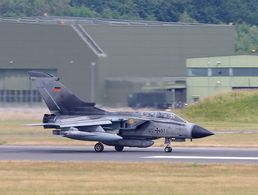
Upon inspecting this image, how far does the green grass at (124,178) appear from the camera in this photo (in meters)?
25.8

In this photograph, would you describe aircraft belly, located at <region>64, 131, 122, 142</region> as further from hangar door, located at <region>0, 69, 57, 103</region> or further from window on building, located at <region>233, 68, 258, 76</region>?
window on building, located at <region>233, 68, 258, 76</region>

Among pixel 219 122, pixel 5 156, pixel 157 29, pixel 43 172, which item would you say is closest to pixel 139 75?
pixel 219 122

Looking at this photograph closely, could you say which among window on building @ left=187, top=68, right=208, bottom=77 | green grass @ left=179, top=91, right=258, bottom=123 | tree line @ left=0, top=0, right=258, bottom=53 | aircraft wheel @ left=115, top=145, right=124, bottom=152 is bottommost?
aircraft wheel @ left=115, top=145, right=124, bottom=152

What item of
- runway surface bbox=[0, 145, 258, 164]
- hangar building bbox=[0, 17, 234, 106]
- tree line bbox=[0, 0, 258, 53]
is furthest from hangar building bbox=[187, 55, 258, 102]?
tree line bbox=[0, 0, 258, 53]

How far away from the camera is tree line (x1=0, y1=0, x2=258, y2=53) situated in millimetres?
132625

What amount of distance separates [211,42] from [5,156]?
47868mm

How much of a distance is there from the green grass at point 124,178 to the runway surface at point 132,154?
9.01 feet

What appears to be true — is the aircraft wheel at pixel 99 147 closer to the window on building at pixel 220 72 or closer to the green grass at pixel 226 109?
the green grass at pixel 226 109

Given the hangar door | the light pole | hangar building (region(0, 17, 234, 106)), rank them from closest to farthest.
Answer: the light pole → the hangar door → hangar building (region(0, 17, 234, 106))

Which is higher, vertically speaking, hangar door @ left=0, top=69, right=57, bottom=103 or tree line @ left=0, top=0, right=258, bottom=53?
tree line @ left=0, top=0, right=258, bottom=53

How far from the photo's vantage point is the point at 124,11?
134m

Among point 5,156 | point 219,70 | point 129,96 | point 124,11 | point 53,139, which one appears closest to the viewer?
point 5,156

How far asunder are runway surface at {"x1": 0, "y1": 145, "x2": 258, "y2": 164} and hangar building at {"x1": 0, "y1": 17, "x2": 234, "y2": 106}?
81.9 ft

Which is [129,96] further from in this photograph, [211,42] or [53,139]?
[211,42]
